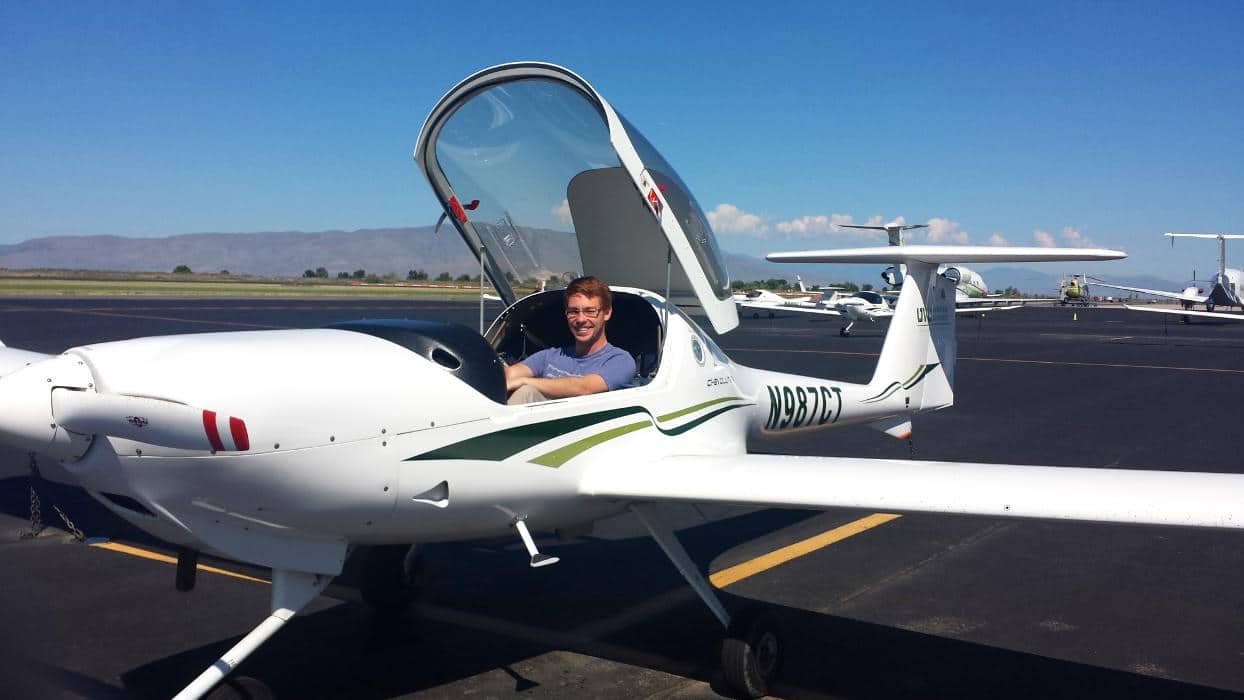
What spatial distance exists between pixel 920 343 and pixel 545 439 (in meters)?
4.17

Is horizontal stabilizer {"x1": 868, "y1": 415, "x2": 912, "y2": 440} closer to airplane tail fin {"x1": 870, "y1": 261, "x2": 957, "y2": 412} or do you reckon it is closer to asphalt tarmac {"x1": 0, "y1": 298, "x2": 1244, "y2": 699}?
airplane tail fin {"x1": 870, "y1": 261, "x2": 957, "y2": 412}

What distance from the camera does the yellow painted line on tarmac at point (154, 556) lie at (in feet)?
20.2

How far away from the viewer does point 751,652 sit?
14.5 ft

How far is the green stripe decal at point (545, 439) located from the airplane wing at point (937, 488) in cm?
16

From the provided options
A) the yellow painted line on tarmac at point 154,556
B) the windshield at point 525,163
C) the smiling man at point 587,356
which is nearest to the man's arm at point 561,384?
the smiling man at point 587,356

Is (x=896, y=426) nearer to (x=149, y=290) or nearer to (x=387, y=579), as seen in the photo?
(x=387, y=579)

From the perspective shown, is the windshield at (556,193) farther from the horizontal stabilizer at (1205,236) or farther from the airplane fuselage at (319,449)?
the horizontal stabilizer at (1205,236)

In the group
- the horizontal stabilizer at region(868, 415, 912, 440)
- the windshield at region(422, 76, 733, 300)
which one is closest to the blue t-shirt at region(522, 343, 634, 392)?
the windshield at region(422, 76, 733, 300)

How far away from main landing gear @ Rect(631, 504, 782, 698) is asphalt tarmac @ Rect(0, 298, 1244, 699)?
130 mm

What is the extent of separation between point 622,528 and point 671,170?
3.35m

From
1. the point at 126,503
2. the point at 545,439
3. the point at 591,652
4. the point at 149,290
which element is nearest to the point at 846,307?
the point at 591,652

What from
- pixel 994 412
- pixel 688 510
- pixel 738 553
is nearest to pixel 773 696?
pixel 738 553

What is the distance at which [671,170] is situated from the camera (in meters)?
5.07

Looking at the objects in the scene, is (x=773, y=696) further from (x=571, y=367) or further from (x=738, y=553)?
(x=738, y=553)
